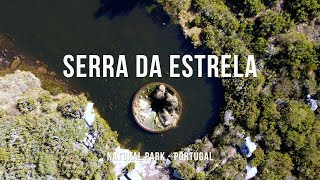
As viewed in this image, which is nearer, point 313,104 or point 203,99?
point 313,104

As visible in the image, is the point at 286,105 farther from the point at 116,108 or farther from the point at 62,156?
the point at 62,156

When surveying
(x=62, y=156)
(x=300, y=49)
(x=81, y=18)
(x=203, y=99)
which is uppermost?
(x=81, y=18)

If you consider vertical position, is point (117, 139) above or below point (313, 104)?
below

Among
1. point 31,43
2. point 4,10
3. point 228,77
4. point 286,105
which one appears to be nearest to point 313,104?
point 286,105

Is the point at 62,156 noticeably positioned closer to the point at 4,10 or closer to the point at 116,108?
the point at 116,108

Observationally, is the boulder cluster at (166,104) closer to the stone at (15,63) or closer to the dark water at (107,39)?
the dark water at (107,39)
